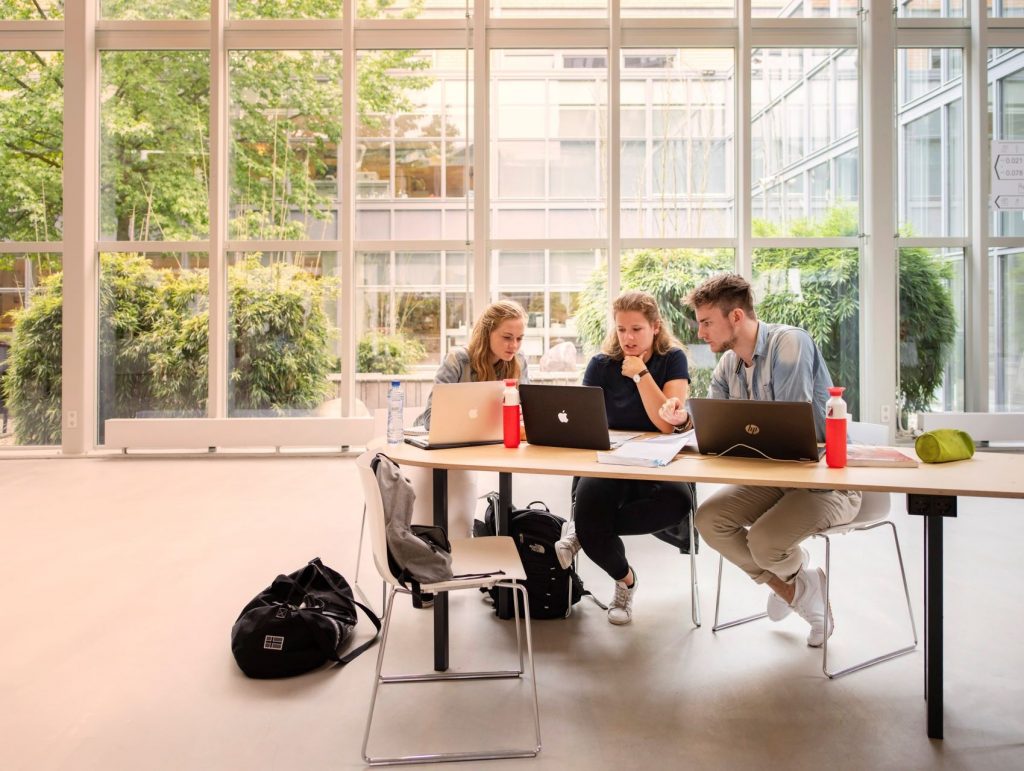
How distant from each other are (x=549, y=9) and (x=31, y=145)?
5.49 m

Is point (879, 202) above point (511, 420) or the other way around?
above

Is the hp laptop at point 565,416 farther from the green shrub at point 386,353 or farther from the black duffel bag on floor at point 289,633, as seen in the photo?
the green shrub at point 386,353

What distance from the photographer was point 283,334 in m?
7.35

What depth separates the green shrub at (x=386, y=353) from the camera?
24.2 feet

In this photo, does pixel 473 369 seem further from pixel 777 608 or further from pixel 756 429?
pixel 777 608

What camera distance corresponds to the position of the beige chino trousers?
2.35m

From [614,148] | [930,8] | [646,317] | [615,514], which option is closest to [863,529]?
[615,514]

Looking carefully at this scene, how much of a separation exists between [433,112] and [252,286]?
2.61 m

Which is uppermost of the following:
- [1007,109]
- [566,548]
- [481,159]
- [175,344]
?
[1007,109]

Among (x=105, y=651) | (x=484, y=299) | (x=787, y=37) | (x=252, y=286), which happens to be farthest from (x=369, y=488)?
(x=787, y=37)

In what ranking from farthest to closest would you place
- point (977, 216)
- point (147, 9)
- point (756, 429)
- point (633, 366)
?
1. point (147, 9)
2. point (977, 216)
3. point (633, 366)
4. point (756, 429)

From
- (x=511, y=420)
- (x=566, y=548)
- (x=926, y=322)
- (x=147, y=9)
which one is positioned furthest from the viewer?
(x=147, y=9)

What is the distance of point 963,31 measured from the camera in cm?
709

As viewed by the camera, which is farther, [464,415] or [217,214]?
[217,214]
